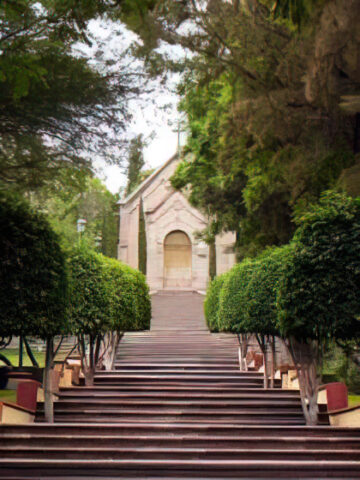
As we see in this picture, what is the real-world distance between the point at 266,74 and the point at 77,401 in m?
10.1

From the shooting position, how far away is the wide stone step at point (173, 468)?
25.0 ft

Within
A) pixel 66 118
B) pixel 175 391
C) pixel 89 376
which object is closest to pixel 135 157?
pixel 66 118

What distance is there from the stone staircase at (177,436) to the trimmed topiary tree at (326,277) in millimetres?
2080

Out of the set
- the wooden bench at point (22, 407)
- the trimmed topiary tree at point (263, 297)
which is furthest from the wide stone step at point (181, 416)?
the trimmed topiary tree at point (263, 297)

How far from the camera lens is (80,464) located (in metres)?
7.64

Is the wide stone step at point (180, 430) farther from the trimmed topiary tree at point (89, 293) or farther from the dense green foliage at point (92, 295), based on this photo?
the trimmed topiary tree at point (89, 293)

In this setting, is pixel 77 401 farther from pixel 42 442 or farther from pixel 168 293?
pixel 168 293

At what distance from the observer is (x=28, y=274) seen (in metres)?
8.64

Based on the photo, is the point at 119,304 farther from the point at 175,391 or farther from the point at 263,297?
the point at 263,297

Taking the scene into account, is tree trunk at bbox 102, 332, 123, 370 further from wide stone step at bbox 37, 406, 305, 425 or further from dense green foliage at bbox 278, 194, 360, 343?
dense green foliage at bbox 278, 194, 360, 343

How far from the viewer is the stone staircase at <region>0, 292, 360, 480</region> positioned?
775cm

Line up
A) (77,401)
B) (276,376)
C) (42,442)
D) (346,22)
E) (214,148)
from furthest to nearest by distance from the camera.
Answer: (214,148), (276,376), (77,401), (346,22), (42,442)

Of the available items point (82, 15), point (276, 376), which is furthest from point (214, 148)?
point (82, 15)

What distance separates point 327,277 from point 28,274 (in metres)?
4.91
